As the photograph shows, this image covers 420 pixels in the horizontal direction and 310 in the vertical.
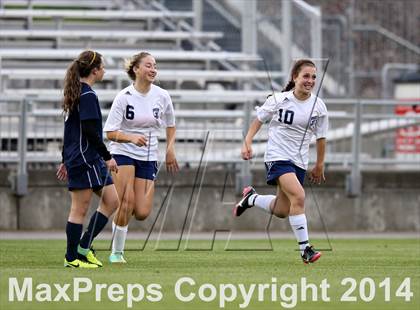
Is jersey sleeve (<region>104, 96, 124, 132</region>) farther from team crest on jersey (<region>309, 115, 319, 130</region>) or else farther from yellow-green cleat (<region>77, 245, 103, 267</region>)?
team crest on jersey (<region>309, 115, 319, 130</region>)

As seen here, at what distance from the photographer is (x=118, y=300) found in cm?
976

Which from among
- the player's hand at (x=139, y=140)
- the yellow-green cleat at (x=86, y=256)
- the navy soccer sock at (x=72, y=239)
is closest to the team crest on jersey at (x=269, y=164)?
the player's hand at (x=139, y=140)

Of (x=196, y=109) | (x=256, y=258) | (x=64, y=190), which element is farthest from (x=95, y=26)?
(x=256, y=258)

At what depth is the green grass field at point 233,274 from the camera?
969cm

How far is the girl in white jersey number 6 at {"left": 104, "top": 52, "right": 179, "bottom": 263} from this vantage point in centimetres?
1340

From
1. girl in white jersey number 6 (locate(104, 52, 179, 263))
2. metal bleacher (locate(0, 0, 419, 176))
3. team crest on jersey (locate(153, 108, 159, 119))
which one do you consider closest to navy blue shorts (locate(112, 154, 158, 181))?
girl in white jersey number 6 (locate(104, 52, 179, 263))

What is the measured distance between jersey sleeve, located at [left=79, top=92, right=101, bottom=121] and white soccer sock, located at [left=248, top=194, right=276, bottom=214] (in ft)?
7.73

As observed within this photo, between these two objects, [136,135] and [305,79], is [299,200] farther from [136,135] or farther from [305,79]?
[136,135]

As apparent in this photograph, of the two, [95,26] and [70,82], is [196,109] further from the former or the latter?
[70,82]

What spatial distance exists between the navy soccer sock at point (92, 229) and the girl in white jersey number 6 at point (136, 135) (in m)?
0.25

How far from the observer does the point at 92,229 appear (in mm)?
13133

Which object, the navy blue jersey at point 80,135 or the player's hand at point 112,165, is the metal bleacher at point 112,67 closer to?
the navy blue jersey at point 80,135

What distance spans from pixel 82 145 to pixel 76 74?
62 cm

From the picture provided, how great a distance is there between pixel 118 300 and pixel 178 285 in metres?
1.08
